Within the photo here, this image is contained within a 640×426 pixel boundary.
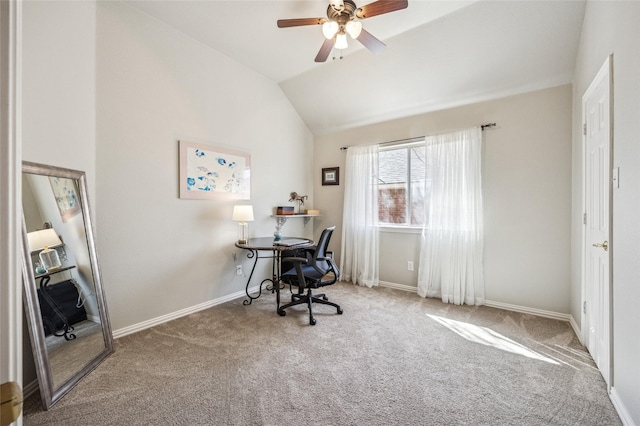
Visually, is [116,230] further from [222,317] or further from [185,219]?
[222,317]

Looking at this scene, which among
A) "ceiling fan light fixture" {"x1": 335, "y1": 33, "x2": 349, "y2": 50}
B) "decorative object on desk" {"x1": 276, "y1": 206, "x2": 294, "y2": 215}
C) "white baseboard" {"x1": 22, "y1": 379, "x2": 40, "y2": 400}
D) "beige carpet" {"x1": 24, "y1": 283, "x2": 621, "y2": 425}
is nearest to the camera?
"beige carpet" {"x1": 24, "y1": 283, "x2": 621, "y2": 425}

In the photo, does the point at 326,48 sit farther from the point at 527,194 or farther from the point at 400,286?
the point at 400,286

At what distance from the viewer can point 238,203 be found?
349 centimetres

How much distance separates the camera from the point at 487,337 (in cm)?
243

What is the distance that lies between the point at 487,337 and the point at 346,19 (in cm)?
295

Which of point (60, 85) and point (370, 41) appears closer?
point (60, 85)

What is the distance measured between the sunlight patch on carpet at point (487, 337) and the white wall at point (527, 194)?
2.49 feet

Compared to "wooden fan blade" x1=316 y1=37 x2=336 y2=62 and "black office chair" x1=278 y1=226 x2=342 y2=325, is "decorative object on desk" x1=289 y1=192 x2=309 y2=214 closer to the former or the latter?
"black office chair" x1=278 y1=226 x2=342 y2=325

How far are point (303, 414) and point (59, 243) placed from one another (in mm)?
1958

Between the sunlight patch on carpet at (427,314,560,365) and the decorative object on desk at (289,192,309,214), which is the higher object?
the decorative object on desk at (289,192,309,214)

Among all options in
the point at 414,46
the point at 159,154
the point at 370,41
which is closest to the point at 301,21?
the point at 370,41

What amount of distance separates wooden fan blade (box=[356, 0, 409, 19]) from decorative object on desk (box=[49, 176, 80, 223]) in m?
2.51

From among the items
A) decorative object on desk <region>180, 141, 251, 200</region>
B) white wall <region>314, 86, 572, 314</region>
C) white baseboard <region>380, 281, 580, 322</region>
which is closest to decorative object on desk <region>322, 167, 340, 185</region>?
decorative object on desk <region>180, 141, 251, 200</region>

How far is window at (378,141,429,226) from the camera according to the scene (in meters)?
3.72
